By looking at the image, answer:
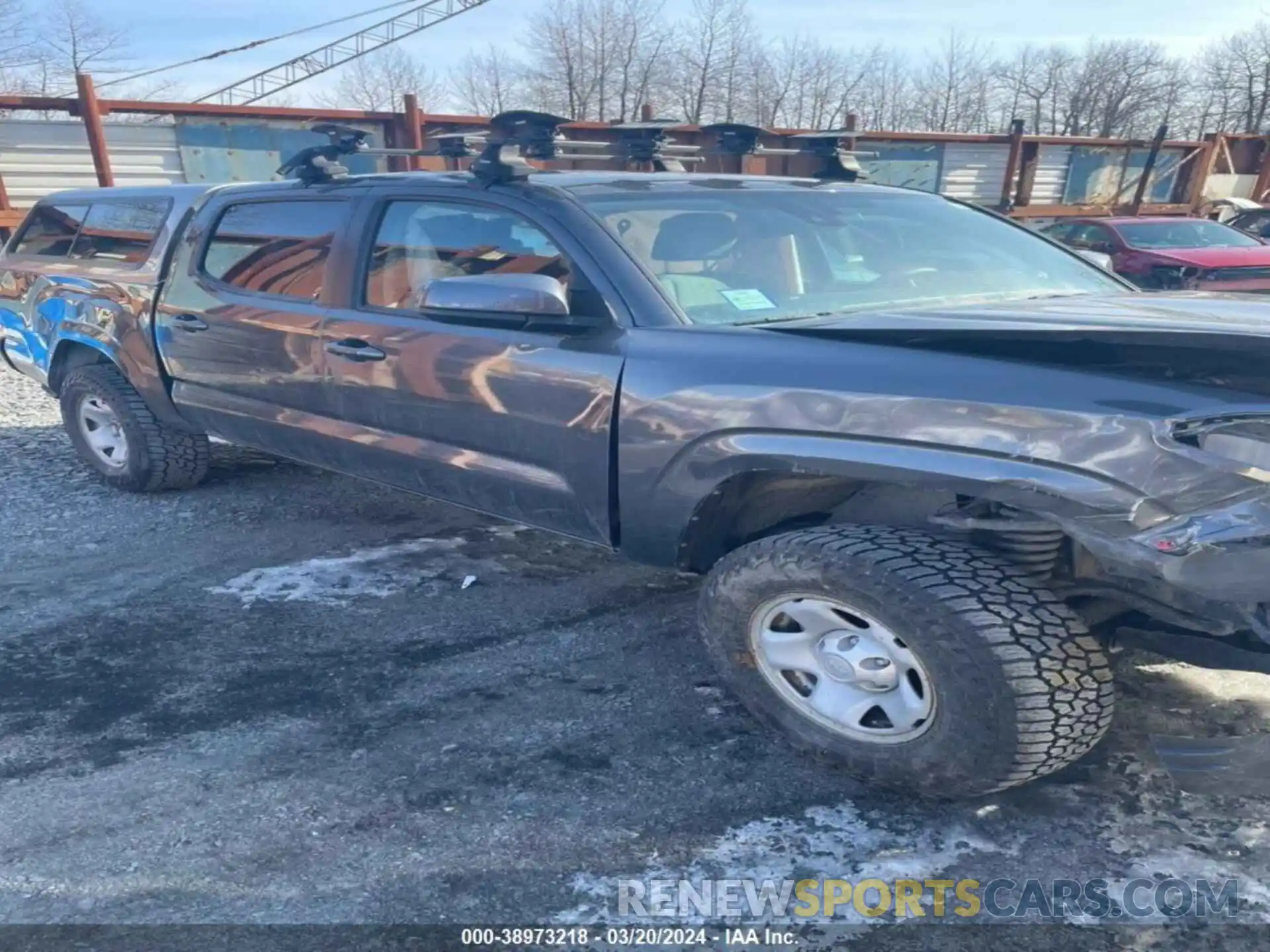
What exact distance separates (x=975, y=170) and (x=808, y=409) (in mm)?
15894

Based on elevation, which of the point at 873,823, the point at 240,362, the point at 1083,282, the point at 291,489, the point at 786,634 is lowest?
the point at 291,489

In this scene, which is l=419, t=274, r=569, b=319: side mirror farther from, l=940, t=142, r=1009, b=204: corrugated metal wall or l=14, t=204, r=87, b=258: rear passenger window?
l=940, t=142, r=1009, b=204: corrugated metal wall

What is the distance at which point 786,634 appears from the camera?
274cm

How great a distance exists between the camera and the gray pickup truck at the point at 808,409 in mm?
2178

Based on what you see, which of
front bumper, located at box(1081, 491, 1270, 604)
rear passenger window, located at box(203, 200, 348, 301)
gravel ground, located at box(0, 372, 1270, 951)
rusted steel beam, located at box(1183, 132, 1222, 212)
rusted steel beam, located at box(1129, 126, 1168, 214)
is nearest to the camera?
front bumper, located at box(1081, 491, 1270, 604)

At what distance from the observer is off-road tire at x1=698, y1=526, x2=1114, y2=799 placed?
2314mm

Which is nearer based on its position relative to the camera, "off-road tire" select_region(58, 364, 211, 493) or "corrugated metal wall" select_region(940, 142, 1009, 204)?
"off-road tire" select_region(58, 364, 211, 493)

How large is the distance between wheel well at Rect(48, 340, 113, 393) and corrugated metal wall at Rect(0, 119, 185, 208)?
17.2ft

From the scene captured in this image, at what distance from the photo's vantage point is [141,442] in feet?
16.5

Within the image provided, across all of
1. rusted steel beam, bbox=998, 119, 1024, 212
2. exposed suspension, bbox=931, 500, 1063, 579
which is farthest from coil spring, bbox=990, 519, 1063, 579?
rusted steel beam, bbox=998, 119, 1024, 212

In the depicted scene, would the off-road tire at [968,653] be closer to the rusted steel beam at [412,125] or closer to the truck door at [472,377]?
the truck door at [472,377]

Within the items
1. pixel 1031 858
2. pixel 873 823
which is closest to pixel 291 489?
pixel 873 823

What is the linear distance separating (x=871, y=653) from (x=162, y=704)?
2132 millimetres

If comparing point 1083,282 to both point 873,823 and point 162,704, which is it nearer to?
point 873,823
